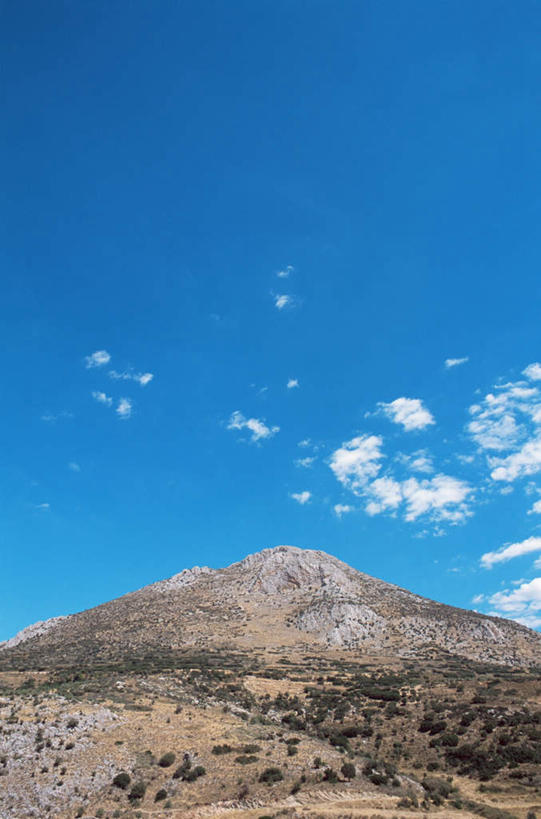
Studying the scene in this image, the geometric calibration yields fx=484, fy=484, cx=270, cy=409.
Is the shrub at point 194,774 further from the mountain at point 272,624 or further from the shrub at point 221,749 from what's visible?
the mountain at point 272,624

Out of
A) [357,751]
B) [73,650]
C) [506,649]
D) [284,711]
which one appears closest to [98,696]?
[284,711]

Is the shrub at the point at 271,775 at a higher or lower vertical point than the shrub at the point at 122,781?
lower

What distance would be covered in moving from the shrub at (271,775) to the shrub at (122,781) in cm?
778

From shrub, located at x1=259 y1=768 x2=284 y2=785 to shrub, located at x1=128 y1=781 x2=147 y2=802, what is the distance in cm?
671

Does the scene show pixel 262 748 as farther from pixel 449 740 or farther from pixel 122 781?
pixel 449 740

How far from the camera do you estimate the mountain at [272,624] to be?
270 ft

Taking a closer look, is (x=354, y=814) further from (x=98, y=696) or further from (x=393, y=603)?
(x=393, y=603)

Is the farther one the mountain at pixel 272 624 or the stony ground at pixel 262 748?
the mountain at pixel 272 624

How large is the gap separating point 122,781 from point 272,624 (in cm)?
7215

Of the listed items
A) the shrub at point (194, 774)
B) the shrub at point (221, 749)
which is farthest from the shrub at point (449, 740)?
the shrub at point (194, 774)

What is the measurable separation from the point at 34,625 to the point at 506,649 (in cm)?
9805

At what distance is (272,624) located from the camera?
9662cm

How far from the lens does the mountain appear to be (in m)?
82.2

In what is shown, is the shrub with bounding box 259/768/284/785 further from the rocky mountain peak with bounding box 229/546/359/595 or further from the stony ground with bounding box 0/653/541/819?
the rocky mountain peak with bounding box 229/546/359/595
